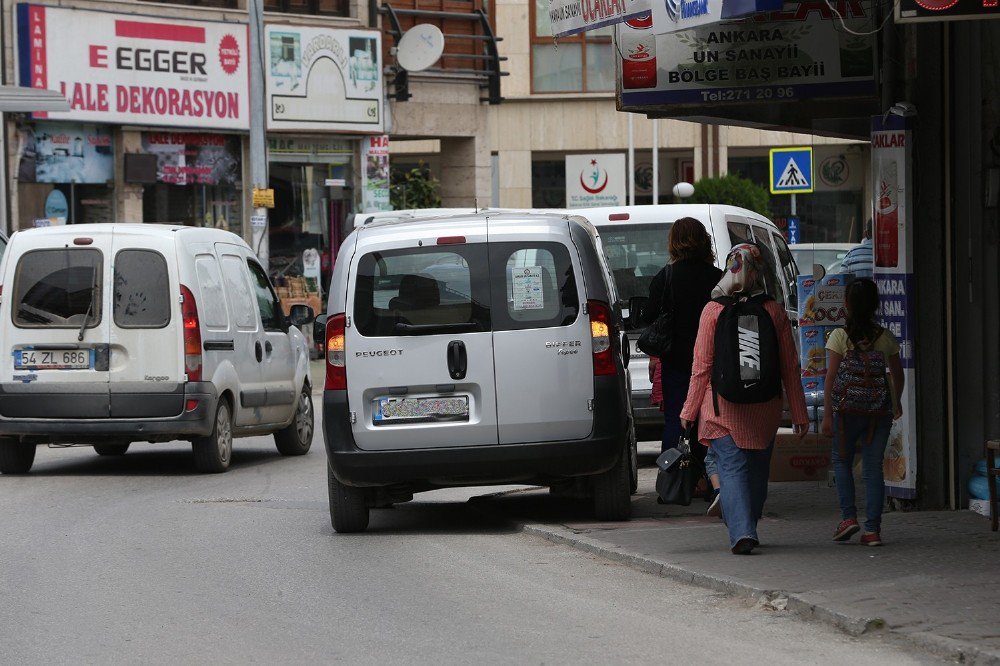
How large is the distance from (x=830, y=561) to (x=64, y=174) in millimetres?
22738

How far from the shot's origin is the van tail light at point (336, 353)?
10695mm

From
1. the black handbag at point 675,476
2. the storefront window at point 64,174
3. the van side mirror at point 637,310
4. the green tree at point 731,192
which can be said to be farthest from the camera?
the green tree at point 731,192

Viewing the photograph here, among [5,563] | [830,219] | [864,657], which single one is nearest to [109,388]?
[5,563]

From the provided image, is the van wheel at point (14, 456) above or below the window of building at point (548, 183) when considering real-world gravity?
below

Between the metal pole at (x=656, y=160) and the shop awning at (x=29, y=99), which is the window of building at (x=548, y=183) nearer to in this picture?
the metal pole at (x=656, y=160)

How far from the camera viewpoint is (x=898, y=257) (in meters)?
10.8

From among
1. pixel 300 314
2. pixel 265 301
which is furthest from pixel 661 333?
pixel 265 301

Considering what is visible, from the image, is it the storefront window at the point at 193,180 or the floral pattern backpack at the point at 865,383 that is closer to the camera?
the floral pattern backpack at the point at 865,383

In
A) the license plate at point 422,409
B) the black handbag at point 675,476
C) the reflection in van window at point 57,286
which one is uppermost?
the reflection in van window at point 57,286

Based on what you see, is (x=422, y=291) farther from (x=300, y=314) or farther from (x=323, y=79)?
(x=323, y=79)

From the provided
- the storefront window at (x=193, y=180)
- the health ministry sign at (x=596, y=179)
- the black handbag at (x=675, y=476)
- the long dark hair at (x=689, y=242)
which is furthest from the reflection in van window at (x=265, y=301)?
the health ministry sign at (x=596, y=179)

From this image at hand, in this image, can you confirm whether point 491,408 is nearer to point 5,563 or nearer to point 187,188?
point 5,563

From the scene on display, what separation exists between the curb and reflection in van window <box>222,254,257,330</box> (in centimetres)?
552

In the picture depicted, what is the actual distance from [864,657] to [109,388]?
9087 mm
